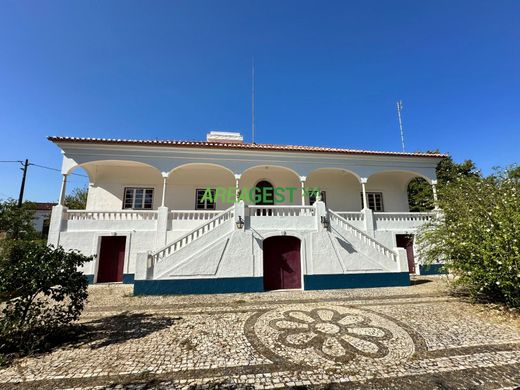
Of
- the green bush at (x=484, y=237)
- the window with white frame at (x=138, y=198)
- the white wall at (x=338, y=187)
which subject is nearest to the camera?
the green bush at (x=484, y=237)

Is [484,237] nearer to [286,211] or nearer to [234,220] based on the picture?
[286,211]

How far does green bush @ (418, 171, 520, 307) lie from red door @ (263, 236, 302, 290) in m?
5.21

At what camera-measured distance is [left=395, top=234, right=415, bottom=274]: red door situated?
43.9 ft

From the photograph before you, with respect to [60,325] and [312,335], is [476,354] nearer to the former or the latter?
[312,335]

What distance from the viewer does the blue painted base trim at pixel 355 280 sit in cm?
1012

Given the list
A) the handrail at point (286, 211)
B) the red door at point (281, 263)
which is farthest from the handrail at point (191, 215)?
the red door at point (281, 263)

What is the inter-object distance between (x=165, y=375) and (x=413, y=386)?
13.1 feet

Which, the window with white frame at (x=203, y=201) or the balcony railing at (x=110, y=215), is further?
the window with white frame at (x=203, y=201)

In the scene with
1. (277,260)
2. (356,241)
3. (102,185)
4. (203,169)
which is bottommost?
(277,260)

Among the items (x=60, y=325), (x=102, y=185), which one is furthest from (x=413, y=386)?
(x=102, y=185)

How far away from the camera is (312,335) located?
554 cm

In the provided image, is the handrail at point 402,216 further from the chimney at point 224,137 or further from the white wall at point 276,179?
the chimney at point 224,137

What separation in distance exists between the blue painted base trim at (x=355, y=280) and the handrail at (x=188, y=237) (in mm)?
4397

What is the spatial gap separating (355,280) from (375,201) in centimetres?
798
